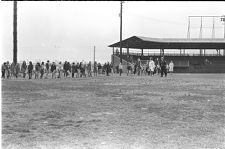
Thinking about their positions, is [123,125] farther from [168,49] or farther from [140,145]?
[168,49]

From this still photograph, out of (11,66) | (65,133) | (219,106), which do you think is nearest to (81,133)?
(65,133)

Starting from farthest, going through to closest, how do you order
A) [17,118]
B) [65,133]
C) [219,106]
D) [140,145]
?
[219,106], [17,118], [65,133], [140,145]

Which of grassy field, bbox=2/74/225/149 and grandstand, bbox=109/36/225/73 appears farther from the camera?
grandstand, bbox=109/36/225/73

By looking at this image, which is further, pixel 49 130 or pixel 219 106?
pixel 219 106

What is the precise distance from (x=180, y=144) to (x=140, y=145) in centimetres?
70

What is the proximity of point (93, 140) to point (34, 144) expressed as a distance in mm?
1030

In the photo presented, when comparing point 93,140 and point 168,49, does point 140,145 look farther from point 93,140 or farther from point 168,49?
point 168,49

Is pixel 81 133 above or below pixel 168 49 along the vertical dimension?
below

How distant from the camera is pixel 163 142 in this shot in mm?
6770

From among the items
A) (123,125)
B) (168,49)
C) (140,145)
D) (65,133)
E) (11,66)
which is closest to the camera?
(140,145)

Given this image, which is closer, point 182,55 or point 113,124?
point 113,124

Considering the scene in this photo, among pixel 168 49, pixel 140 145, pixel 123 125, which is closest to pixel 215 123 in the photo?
pixel 123 125

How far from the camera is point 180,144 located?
6.64m

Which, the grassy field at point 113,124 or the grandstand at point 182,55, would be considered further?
the grandstand at point 182,55
